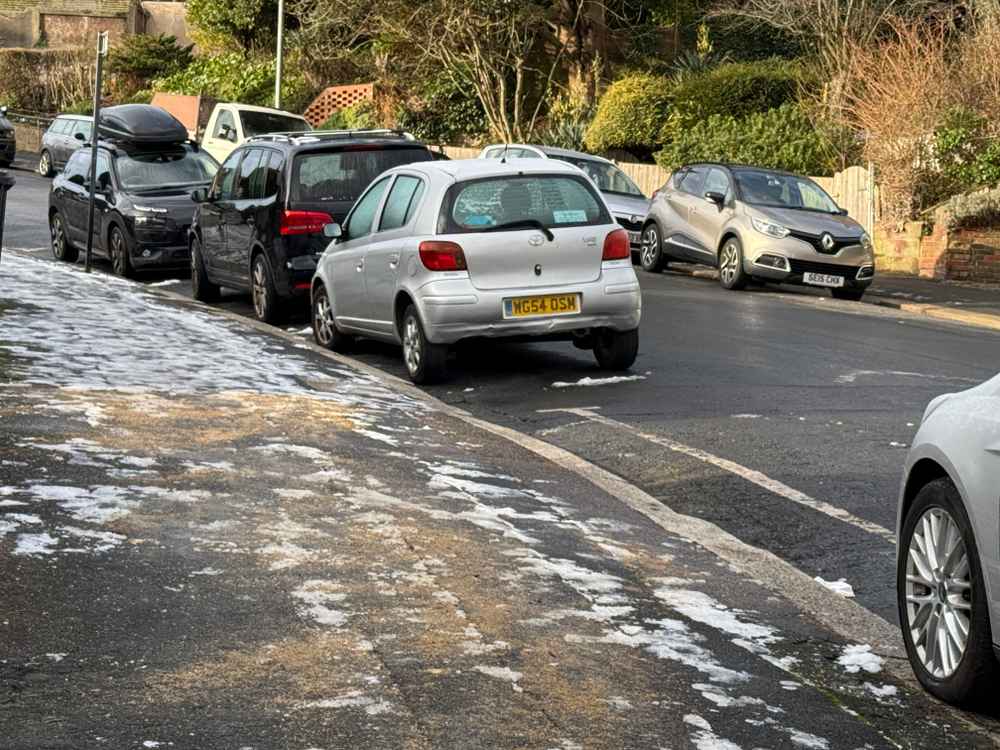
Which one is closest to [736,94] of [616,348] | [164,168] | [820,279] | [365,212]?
[820,279]

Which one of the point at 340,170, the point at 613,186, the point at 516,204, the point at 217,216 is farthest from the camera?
the point at 613,186

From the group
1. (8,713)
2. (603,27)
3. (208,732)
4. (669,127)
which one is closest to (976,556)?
(208,732)

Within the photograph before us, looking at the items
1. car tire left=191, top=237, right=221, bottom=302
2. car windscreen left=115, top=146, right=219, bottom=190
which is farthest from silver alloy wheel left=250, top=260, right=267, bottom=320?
car windscreen left=115, top=146, right=219, bottom=190

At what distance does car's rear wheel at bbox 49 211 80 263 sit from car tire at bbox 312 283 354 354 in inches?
372

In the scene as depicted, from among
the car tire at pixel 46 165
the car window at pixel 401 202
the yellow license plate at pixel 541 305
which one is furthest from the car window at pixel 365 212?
the car tire at pixel 46 165

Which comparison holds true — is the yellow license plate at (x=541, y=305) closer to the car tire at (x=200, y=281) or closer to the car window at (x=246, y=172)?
the car window at (x=246, y=172)

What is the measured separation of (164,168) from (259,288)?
6313 millimetres

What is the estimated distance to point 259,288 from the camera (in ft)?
58.1

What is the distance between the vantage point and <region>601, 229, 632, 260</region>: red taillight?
44.4ft

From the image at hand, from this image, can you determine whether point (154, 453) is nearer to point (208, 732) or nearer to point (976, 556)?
point (208, 732)

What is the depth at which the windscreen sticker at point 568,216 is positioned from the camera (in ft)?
44.2

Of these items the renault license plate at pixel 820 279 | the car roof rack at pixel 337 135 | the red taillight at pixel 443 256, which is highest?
the car roof rack at pixel 337 135

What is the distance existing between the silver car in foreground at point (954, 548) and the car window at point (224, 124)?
2823 centimetres

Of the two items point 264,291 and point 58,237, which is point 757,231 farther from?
point 58,237
